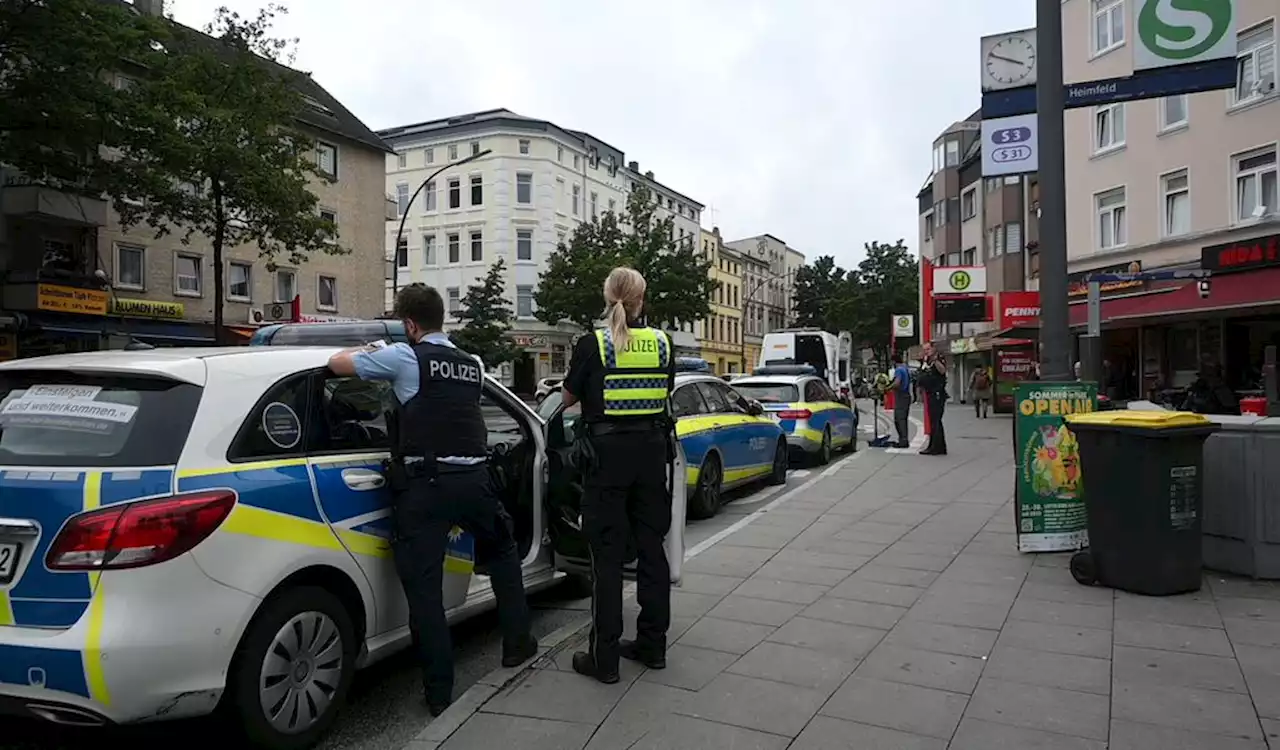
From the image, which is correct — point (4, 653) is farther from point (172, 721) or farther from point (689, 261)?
point (689, 261)

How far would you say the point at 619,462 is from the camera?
13.9 feet

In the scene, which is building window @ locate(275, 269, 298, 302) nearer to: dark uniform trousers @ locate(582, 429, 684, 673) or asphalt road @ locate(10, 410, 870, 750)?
asphalt road @ locate(10, 410, 870, 750)

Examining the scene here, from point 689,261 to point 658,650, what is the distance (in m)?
39.8

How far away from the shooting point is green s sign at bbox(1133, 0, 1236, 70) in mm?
7906

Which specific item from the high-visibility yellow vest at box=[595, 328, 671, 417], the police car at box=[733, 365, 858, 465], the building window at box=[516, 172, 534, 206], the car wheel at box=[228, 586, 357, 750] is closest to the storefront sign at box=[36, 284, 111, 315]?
the police car at box=[733, 365, 858, 465]

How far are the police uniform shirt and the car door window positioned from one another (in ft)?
2.79

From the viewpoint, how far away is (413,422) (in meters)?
3.96

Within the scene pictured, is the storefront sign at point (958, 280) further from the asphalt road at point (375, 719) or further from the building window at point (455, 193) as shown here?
the building window at point (455, 193)

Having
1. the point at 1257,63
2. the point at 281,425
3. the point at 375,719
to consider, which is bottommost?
the point at 375,719

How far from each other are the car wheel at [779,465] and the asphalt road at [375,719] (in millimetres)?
6216

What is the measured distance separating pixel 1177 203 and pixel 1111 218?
2.19 meters

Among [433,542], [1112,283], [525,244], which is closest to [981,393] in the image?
[1112,283]

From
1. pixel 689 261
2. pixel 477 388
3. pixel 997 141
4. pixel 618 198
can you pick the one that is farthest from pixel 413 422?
pixel 618 198

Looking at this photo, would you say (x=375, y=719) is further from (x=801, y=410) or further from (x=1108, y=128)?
(x=1108, y=128)
